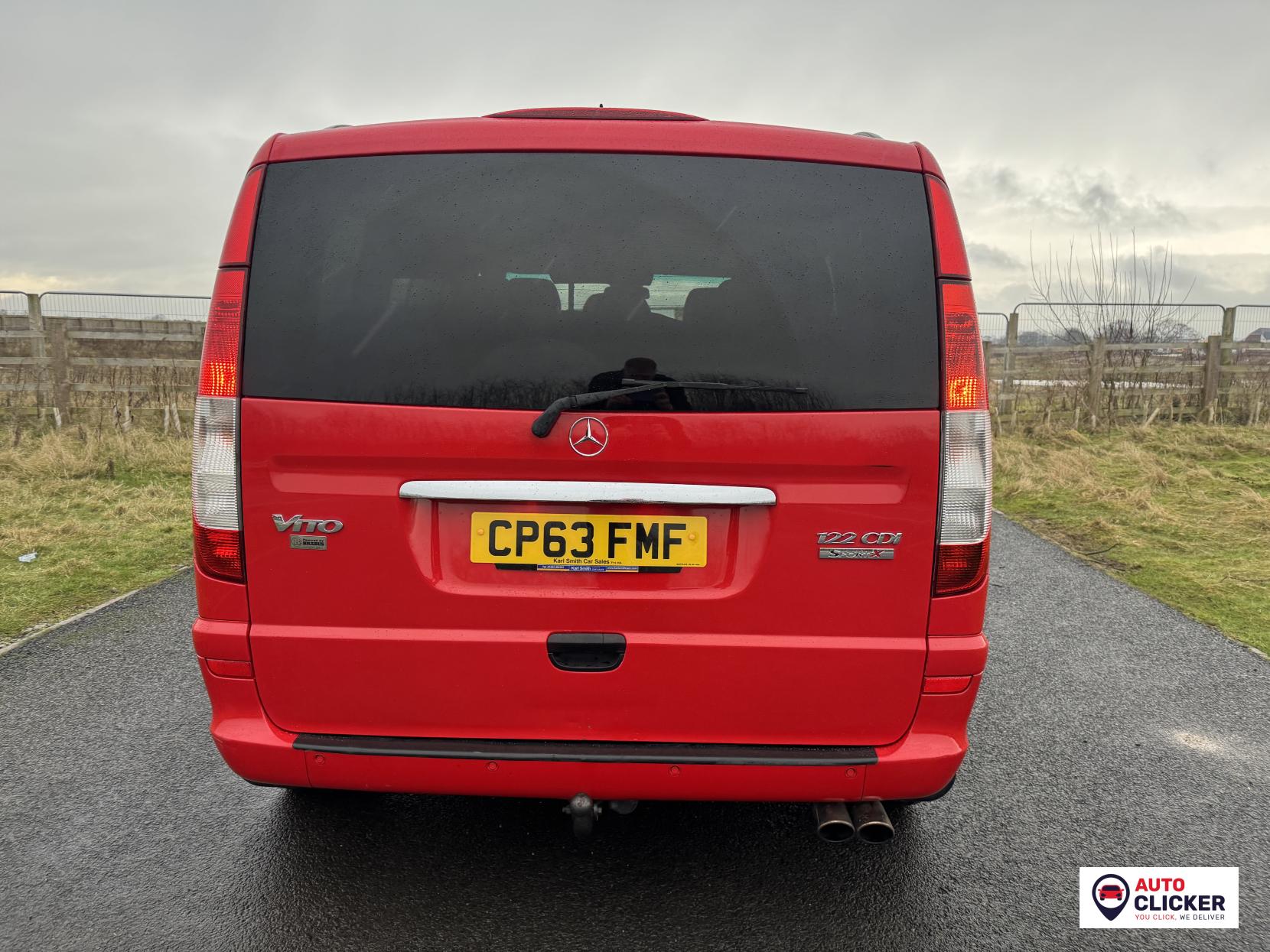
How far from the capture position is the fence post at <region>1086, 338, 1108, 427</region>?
49.2ft

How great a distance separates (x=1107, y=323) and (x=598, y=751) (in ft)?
57.6

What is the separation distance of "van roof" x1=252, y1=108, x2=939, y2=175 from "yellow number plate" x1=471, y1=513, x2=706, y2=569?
869 millimetres

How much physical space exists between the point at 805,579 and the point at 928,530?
0.31 m

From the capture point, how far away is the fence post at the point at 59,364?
12.7m

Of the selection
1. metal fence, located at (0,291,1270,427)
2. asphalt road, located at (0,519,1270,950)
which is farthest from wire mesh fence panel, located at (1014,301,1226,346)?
asphalt road, located at (0,519,1270,950)

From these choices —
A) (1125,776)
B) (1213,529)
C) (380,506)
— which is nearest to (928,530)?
(380,506)

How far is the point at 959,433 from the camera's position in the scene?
2.09 metres

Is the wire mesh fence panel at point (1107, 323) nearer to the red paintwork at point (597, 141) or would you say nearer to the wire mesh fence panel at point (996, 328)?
the wire mesh fence panel at point (996, 328)

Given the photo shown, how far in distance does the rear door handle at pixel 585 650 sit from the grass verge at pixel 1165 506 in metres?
4.20

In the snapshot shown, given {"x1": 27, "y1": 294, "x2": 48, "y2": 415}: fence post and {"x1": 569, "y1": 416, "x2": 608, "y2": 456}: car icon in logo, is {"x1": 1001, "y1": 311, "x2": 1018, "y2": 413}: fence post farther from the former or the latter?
{"x1": 569, "y1": 416, "x2": 608, "y2": 456}: car icon in logo

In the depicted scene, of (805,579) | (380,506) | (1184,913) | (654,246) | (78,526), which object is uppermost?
(654,246)

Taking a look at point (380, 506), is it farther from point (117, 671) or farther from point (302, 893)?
point (117, 671)

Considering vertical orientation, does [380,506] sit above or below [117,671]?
above

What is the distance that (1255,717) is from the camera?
3760mm
